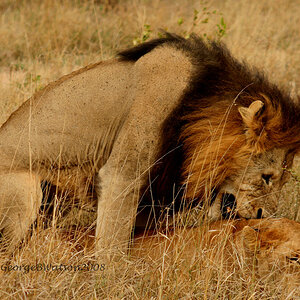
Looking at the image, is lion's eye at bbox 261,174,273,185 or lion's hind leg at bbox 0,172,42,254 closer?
lion's hind leg at bbox 0,172,42,254

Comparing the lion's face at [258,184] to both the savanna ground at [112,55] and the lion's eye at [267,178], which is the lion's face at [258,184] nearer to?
Result: the lion's eye at [267,178]

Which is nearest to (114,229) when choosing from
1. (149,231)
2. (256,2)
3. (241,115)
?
(149,231)

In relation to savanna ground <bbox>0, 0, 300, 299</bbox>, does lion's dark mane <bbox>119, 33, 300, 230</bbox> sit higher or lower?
higher

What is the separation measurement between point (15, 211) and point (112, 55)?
3.93 meters

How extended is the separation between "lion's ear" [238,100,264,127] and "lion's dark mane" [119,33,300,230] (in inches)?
4.5

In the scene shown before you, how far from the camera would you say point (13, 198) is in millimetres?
3887

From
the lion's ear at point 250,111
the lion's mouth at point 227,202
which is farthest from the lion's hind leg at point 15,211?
the lion's ear at point 250,111

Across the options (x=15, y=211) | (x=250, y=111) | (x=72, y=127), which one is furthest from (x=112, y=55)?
(x=15, y=211)

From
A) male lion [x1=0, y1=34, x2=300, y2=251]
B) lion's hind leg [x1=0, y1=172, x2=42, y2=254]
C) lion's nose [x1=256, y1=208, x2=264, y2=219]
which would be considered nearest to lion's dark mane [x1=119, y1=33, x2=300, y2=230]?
male lion [x1=0, y1=34, x2=300, y2=251]

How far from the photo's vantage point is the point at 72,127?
4180 mm

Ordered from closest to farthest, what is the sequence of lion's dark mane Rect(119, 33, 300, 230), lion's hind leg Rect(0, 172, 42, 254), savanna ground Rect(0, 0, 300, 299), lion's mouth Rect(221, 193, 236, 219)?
1. savanna ground Rect(0, 0, 300, 299)
2. lion's hind leg Rect(0, 172, 42, 254)
3. lion's dark mane Rect(119, 33, 300, 230)
4. lion's mouth Rect(221, 193, 236, 219)

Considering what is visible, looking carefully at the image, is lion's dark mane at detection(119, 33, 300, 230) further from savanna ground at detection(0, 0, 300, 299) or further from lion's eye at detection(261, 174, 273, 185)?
savanna ground at detection(0, 0, 300, 299)

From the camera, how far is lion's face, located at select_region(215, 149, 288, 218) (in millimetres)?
4148

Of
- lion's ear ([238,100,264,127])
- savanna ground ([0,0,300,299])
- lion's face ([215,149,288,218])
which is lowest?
savanna ground ([0,0,300,299])
